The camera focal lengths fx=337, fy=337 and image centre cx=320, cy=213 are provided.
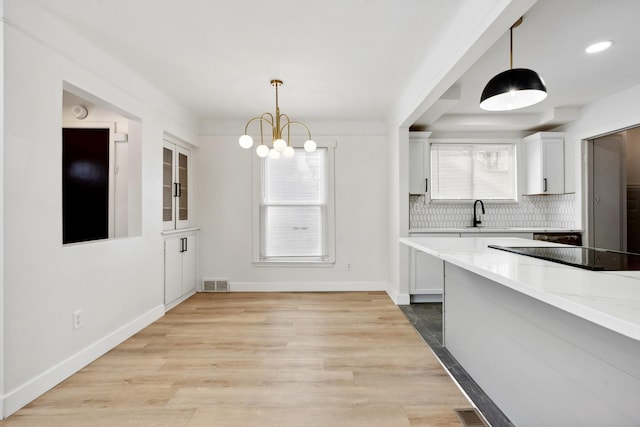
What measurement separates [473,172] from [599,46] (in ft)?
7.60

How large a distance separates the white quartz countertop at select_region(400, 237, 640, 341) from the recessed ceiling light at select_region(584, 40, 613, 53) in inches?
80.5

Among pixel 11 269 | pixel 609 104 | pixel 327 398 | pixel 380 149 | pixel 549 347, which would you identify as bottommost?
pixel 327 398

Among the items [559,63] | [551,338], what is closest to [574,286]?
[551,338]

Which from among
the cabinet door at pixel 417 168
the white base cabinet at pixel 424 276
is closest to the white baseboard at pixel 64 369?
the white base cabinet at pixel 424 276

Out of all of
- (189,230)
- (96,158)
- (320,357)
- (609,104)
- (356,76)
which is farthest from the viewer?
(189,230)

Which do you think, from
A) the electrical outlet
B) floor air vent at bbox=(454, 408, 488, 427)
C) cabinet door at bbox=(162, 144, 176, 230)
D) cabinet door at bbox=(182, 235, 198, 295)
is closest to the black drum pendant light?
floor air vent at bbox=(454, 408, 488, 427)

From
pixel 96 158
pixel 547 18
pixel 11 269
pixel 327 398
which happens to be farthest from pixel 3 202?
pixel 547 18

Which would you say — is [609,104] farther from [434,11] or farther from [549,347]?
[549,347]

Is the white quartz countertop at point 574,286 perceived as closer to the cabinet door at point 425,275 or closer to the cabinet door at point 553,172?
the cabinet door at point 425,275

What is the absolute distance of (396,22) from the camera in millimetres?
2361

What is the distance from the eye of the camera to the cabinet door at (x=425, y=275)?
14.0ft

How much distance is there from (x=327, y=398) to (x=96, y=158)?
3.37 meters

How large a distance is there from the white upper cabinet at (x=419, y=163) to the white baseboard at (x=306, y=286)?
1486 millimetres

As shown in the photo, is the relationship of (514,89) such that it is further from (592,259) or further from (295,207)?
(295,207)
